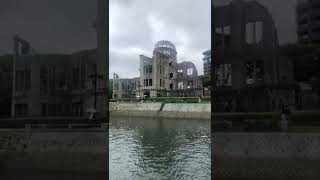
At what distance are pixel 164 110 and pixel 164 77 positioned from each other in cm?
1734

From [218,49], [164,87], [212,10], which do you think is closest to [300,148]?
[218,49]

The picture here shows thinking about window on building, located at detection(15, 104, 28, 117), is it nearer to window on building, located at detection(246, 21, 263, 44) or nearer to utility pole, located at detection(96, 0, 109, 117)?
utility pole, located at detection(96, 0, 109, 117)

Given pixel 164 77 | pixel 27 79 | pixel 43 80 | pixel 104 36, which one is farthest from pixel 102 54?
pixel 164 77

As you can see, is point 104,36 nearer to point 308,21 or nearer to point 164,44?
point 308,21

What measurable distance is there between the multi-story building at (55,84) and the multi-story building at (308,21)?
14.8 ft

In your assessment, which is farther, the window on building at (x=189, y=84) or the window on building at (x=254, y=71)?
the window on building at (x=189, y=84)

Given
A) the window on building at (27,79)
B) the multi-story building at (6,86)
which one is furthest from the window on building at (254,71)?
the multi-story building at (6,86)

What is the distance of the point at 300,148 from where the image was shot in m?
7.65

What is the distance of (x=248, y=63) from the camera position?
8.40 meters

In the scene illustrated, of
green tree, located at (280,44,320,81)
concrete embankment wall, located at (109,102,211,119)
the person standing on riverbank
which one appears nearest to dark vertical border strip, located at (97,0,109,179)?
the person standing on riverbank

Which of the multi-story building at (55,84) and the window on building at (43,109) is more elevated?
the multi-story building at (55,84)

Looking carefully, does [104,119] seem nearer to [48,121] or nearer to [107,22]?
[48,121]

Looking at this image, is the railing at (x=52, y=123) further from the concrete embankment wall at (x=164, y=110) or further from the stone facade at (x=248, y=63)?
the concrete embankment wall at (x=164, y=110)

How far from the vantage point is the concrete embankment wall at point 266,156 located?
301 inches
